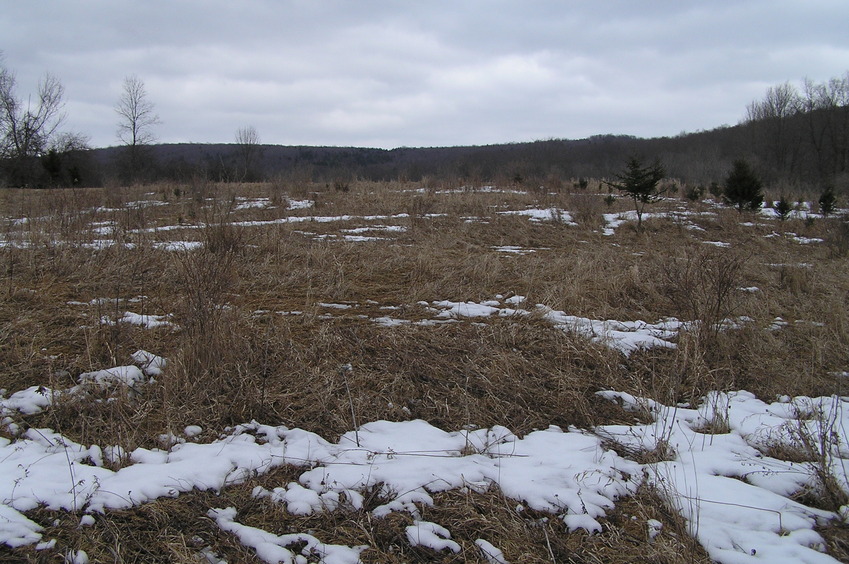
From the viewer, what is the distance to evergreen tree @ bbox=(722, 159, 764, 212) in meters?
14.8

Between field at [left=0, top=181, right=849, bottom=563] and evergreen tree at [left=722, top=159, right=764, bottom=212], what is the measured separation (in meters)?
10.6

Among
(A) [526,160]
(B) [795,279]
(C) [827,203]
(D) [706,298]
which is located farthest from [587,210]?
(A) [526,160]

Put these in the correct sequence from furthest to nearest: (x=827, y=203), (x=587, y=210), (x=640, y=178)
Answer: (x=827, y=203), (x=587, y=210), (x=640, y=178)

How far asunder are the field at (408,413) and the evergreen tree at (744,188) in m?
10.6

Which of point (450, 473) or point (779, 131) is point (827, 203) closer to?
point (450, 473)

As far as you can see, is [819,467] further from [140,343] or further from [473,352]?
[140,343]

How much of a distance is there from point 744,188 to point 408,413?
1660 centimetres

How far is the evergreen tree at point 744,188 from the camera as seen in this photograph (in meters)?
14.8

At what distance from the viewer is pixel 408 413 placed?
2.92 metres

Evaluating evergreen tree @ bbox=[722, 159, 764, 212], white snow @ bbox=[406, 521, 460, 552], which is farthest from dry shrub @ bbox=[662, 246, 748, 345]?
evergreen tree @ bbox=[722, 159, 764, 212]

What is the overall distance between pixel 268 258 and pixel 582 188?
15.9 metres

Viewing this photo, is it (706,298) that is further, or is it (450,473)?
(706,298)

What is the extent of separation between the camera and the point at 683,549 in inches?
69.7

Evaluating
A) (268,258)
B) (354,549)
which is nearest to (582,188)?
(268,258)
